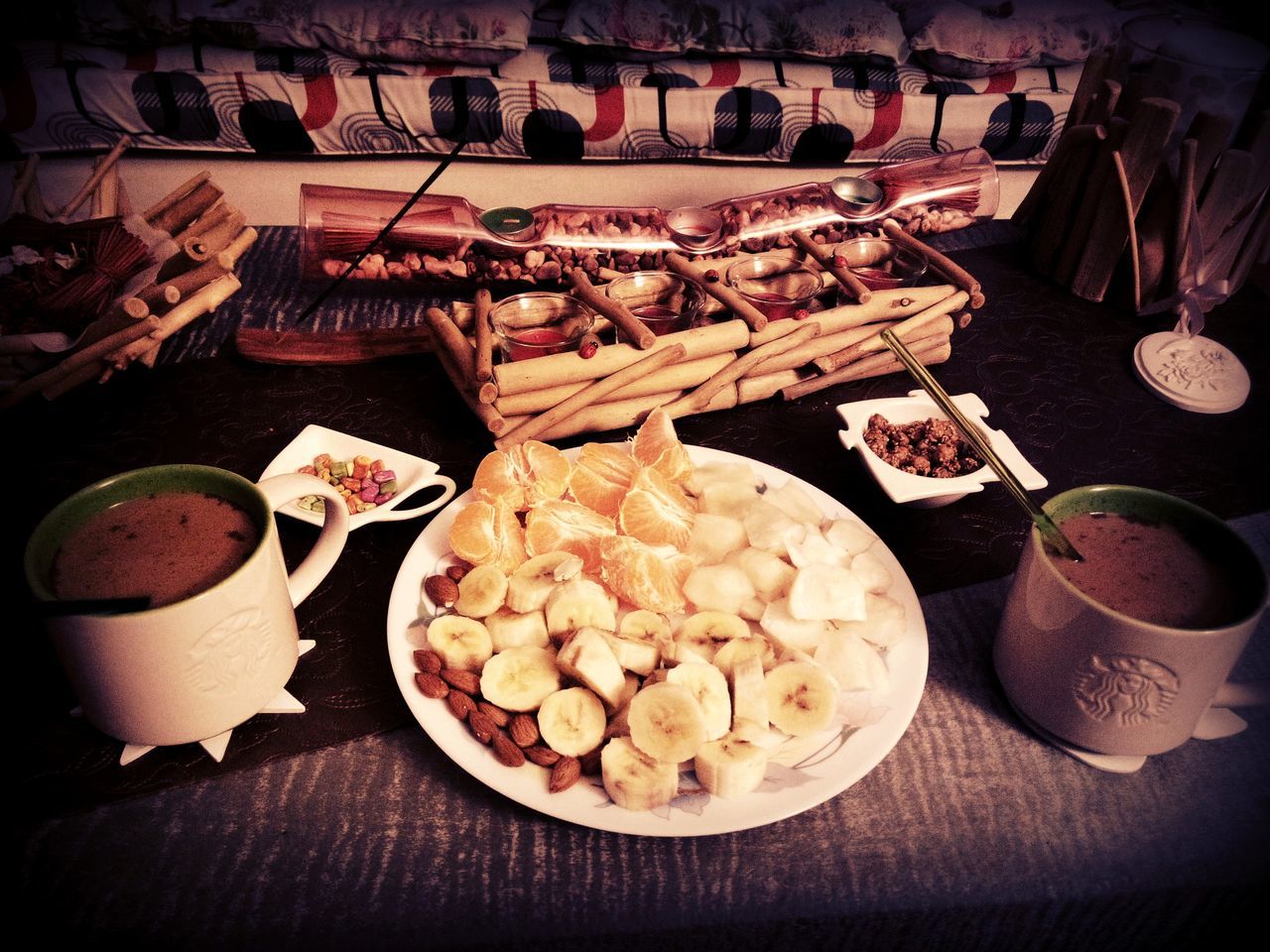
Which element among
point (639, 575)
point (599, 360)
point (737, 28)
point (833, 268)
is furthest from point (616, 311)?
point (737, 28)

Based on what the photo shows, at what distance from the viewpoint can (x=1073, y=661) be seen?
2.95 ft

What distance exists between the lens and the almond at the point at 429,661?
962mm

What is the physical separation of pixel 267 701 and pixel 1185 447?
145cm

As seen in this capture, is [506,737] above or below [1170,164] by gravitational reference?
below

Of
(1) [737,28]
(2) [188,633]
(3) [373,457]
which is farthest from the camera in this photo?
(1) [737,28]

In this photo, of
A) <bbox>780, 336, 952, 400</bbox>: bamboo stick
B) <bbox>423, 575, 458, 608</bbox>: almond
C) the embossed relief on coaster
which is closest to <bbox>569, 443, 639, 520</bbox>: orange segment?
<bbox>423, 575, 458, 608</bbox>: almond

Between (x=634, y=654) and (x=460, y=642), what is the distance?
20 cm

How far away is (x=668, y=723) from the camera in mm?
864

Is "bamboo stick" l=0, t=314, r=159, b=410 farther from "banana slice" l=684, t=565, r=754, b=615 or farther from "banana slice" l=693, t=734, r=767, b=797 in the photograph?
"banana slice" l=693, t=734, r=767, b=797

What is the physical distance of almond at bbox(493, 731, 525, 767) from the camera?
882mm

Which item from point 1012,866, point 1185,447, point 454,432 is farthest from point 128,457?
point 1185,447

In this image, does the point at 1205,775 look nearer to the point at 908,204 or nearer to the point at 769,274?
the point at 769,274

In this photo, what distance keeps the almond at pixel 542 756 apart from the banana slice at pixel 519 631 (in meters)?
0.12

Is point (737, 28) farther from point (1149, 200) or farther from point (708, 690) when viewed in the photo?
point (708, 690)
